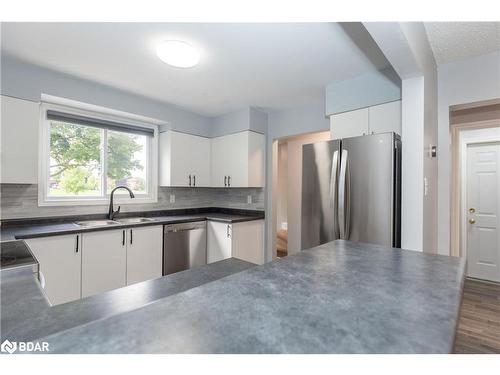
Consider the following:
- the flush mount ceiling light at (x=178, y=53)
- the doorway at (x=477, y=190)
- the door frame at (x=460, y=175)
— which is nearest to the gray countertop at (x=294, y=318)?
the flush mount ceiling light at (x=178, y=53)

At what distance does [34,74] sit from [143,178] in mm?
1593

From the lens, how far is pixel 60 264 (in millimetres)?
2207

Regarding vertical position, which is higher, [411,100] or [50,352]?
[411,100]

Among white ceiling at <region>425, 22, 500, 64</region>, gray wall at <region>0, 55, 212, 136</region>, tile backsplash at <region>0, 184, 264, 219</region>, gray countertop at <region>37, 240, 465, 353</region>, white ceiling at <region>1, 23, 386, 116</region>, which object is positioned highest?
white ceiling at <region>425, 22, 500, 64</region>

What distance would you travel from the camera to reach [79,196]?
2.92 meters

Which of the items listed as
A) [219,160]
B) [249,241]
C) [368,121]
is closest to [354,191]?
[368,121]

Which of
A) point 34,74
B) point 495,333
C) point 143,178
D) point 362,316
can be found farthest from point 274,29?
point 495,333

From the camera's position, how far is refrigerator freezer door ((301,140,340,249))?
223 centimetres

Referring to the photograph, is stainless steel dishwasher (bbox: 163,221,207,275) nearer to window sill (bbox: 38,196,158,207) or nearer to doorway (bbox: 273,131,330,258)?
window sill (bbox: 38,196,158,207)

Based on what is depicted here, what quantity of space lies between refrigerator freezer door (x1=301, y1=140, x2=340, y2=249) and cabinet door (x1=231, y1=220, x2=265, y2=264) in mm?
1055

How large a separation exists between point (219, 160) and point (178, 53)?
1.98 metres

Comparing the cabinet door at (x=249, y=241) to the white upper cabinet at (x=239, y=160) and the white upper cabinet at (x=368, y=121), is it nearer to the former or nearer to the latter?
the white upper cabinet at (x=239, y=160)

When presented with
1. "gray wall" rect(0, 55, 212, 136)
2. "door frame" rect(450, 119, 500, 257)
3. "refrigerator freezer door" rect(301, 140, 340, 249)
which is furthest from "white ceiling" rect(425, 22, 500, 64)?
"gray wall" rect(0, 55, 212, 136)

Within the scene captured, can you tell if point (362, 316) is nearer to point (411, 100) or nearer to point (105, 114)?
point (411, 100)
